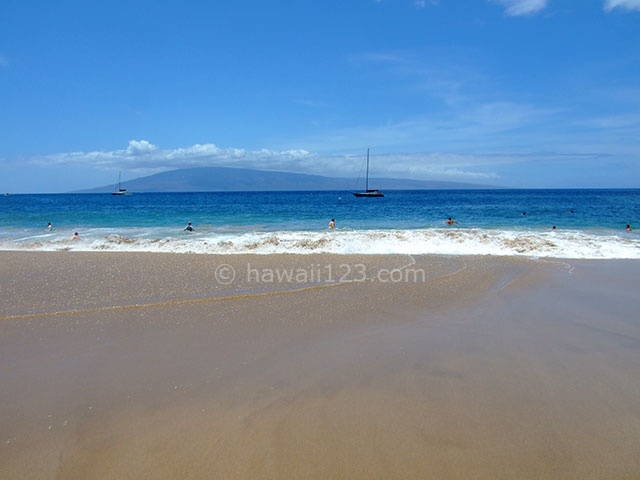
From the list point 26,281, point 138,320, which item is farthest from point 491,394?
point 26,281

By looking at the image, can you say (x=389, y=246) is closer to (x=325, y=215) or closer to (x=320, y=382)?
(x=320, y=382)

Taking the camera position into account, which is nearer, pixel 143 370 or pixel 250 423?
pixel 250 423

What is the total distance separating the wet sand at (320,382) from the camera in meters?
3.43

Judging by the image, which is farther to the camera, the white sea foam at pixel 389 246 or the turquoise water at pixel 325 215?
the turquoise water at pixel 325 215

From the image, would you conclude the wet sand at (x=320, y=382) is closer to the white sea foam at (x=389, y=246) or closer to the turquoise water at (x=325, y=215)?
the white sea foam at (x=389, y=246)

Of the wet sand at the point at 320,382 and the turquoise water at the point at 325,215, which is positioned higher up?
the turquoise water at the point at 325,215

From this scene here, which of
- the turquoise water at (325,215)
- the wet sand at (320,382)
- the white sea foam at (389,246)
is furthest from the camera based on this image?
the turquoise water at (325,215)

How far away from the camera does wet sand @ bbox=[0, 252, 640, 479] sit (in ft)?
11.2

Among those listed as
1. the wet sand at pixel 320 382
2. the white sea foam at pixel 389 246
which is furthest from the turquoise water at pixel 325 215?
the wet sand at pixel 320 382

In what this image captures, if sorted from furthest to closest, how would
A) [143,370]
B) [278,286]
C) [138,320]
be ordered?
[278,286] → [138,320] → [143,370]

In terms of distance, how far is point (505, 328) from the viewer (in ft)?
21.6

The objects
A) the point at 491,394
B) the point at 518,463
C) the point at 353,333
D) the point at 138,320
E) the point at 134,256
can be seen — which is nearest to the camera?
the point at 518,463

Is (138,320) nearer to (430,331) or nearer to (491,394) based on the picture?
(430,331)

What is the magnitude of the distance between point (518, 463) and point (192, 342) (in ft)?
14.8
